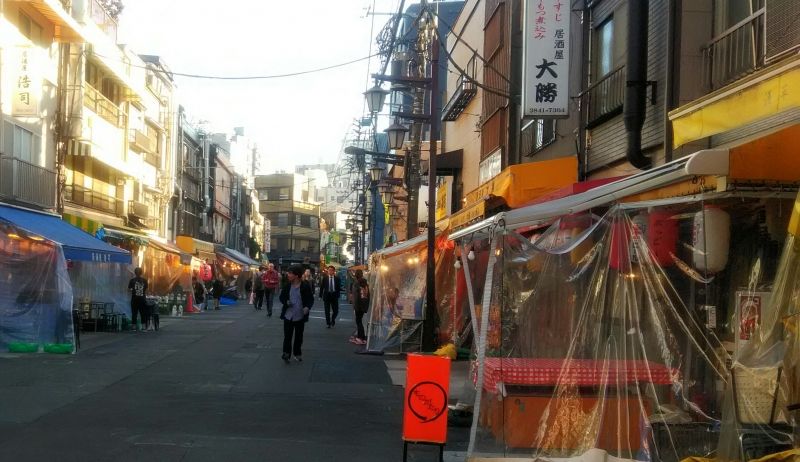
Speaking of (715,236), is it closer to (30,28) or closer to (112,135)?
(30,28)

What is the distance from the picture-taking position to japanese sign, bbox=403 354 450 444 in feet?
23.0

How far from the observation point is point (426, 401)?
7.07 meters

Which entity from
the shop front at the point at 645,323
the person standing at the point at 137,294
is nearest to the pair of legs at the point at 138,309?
the person standing at the point at 137,294

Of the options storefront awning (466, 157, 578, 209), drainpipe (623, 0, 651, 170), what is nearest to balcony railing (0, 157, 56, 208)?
storefront awning (466, 157, 578, 209)

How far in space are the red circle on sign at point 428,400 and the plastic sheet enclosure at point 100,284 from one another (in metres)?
16.4

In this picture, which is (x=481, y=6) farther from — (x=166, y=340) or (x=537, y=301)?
(x=537, y=301)

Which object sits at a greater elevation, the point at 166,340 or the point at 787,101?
the point at 787,101

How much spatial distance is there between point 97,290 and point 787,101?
63.4 feet

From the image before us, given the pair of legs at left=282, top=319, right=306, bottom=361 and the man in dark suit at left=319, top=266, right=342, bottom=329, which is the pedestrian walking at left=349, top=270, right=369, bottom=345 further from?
the pair of legs at left=282, top=319, right=306, bottom=361

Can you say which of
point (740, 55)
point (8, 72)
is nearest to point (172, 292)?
point (8, 72)

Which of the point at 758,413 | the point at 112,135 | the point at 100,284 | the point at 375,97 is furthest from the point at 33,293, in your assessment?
the point at 112,135

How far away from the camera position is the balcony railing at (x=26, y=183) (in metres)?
20.4

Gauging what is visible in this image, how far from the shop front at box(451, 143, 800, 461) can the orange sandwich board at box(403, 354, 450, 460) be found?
336mm

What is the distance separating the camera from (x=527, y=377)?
275 inches
